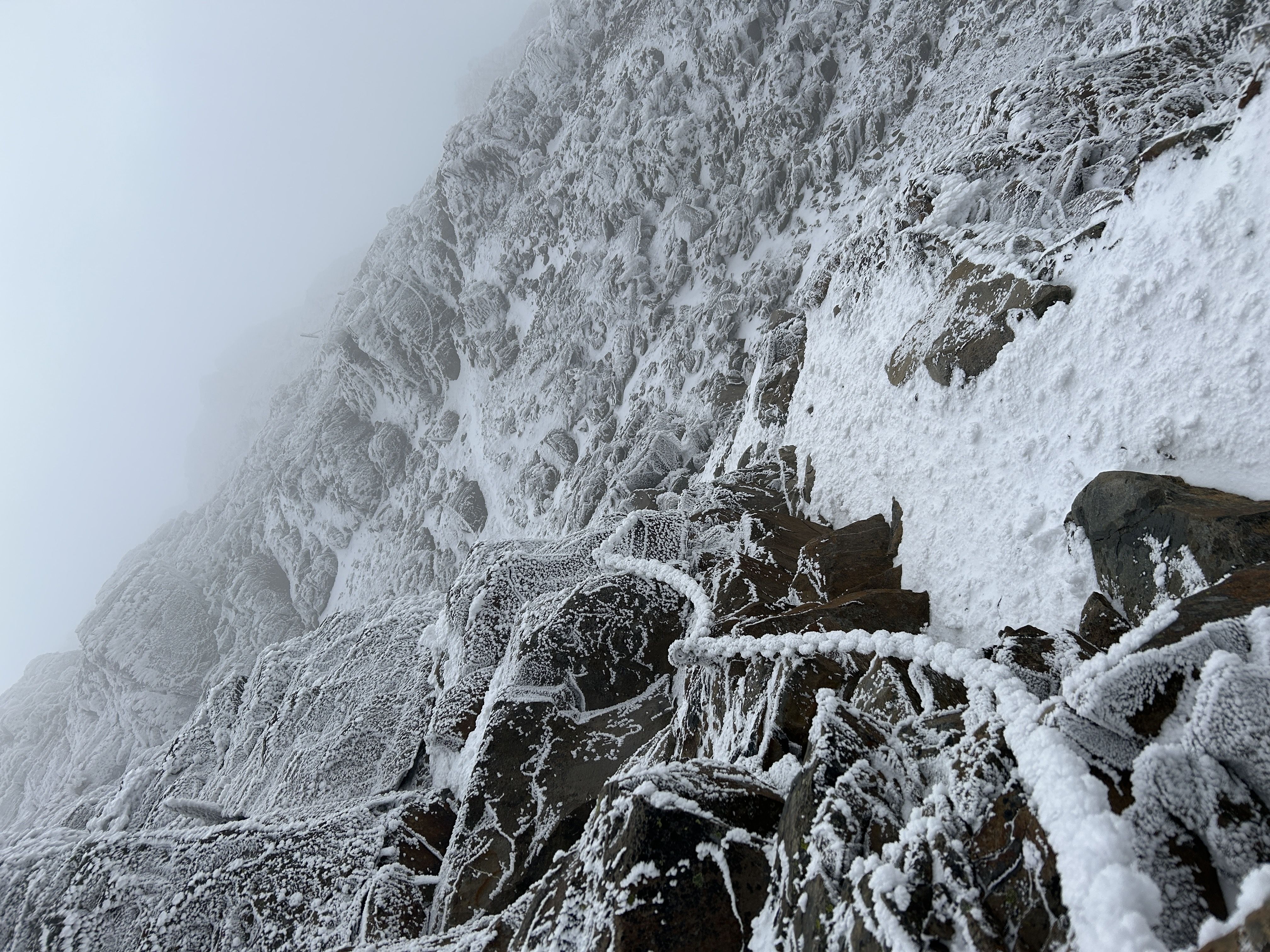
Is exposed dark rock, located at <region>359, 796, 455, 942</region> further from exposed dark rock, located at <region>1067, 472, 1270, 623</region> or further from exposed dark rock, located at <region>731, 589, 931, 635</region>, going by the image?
exposed dark rock, located at <region>1067, 472, 1270, 623</region>

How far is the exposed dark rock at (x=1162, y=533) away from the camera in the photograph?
3.92 m

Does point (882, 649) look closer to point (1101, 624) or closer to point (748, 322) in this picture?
point (1101, 624)

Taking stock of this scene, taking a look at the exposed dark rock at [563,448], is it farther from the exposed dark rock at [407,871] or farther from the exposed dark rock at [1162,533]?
the exposed dark rock at [1162,533]

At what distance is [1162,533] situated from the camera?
4.45m

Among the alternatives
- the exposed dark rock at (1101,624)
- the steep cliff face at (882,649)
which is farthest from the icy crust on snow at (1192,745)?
the exposed dark rock at (1101,624)

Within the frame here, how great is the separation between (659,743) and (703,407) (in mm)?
18191

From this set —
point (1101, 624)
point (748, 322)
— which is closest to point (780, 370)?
point (1101, 624)

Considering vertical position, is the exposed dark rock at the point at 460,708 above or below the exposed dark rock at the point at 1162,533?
below

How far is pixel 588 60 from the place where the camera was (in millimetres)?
42312

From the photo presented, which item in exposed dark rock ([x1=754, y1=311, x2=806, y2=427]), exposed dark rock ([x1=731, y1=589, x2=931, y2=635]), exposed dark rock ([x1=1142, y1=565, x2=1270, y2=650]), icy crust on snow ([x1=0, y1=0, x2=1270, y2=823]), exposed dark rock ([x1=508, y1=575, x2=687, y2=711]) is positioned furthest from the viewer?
exposed dark rock ([x1=754, y1=311, x2=806, y2=427])

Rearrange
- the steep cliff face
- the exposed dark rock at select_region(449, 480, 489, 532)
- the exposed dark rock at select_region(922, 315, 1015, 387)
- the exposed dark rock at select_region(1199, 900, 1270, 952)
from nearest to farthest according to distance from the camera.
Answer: the exposed dark rock at select_region(1199, 900, 1270, 952), the steep cliff face, the exposed dark rock at select_region(922, 315, 1015, 387), the exposed dark rock at select_region(449, 480, 489, 532)

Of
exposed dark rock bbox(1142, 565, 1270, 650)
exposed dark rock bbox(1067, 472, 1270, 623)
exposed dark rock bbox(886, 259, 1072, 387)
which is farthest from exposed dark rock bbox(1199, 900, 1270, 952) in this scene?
exposed dark rock bbox(886, 259, 1072, 387)

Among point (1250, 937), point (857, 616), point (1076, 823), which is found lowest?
point (857, 616)

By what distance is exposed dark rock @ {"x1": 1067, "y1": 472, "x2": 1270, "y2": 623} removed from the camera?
3.92 meters
